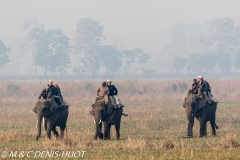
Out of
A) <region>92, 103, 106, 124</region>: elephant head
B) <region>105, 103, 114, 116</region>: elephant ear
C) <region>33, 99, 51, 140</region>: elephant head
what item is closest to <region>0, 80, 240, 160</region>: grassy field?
<region>33, 99, 51, 140</region>: elephant head

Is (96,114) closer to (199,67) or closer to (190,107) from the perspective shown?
(190,107)

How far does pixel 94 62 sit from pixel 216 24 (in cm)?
4711

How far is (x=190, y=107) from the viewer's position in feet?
91.8

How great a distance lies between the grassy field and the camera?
2097cm

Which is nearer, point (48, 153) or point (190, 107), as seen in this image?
point (48, 153)

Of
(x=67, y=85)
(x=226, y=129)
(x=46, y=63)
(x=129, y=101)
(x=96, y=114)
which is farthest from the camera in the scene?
(x=46, y=63)

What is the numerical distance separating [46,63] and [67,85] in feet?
240

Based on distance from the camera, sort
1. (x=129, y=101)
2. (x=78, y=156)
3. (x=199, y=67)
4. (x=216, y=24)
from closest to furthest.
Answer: (x=78, y=156) < (x=129, y=101) < (x=199, y=67) < (x=216, y=24)

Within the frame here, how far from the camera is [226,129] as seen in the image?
106 ft

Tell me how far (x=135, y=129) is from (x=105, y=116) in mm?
5633

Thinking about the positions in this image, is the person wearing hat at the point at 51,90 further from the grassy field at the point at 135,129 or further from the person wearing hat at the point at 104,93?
the person wearing hat at the point at 104,93

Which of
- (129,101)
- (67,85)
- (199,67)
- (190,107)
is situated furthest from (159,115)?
(199,67)

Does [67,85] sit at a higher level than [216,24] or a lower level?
lower

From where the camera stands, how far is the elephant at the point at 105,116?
2698 centimetres
